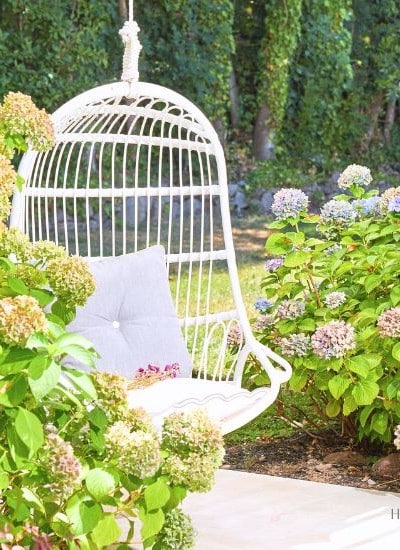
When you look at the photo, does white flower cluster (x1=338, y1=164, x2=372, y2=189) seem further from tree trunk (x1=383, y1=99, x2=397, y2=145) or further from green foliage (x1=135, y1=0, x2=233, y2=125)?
tree trunk (x1=383, y1=99, x2=397, y2=145)

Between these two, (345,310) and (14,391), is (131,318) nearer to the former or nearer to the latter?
(345,310)

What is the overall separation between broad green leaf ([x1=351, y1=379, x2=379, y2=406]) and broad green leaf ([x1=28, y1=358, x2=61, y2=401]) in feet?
5.02

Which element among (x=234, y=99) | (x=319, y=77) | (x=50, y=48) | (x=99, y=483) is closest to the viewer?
(x=99, y=483)

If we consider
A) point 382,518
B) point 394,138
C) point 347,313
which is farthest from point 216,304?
point 394,138

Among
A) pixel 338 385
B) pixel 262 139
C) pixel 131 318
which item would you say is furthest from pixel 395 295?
pixel 262 139

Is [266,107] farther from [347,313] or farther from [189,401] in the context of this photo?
[189,401]

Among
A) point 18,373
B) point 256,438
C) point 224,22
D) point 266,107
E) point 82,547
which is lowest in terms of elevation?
point 256,438

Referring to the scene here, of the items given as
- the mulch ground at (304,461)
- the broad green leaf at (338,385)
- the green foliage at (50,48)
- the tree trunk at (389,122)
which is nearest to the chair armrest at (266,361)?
the broad green leaf at (338,385)

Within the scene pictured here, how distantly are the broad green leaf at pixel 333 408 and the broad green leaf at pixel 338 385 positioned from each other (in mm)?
150

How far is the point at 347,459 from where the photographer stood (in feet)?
10.9

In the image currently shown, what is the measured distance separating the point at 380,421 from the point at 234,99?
282 inches

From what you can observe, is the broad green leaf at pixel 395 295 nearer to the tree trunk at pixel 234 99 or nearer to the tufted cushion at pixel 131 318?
the tufted cushion at pixel 131 318

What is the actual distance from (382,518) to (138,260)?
100 cm

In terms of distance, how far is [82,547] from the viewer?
1.82 meters
